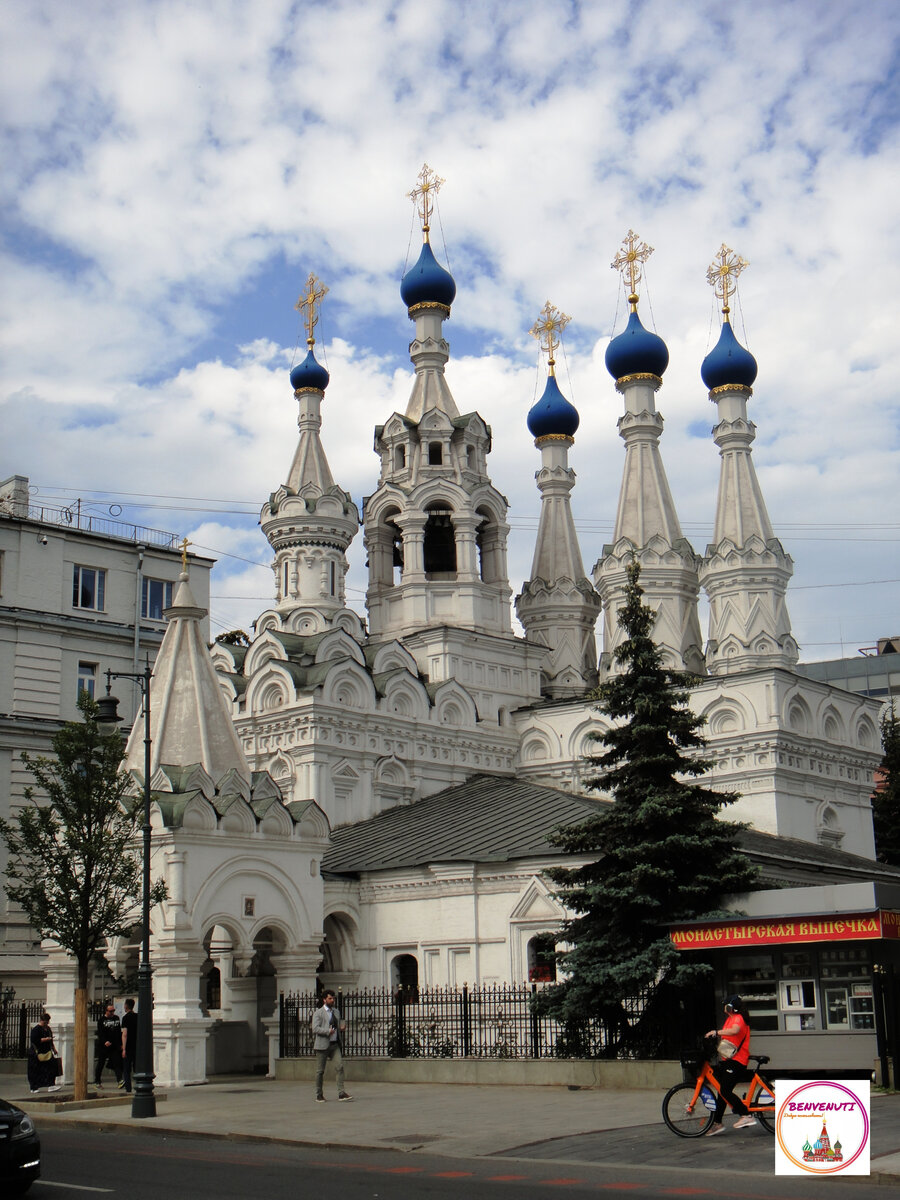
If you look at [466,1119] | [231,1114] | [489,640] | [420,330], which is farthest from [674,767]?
[420,330]

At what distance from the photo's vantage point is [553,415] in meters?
42.5

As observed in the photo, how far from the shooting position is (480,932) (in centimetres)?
2542

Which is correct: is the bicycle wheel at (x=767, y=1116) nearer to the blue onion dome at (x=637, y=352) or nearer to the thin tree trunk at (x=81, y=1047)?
the thin tree trunk at (x=81, y=1047)

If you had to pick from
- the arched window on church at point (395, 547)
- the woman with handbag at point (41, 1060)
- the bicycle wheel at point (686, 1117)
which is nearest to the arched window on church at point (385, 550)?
the arched window on church at point (395, 547)

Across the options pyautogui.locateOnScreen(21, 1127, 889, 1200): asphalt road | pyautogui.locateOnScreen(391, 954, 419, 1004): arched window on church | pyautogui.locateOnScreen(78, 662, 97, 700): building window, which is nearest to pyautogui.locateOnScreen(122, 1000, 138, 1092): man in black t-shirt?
pyautogui.locateOnScreen(21, 1127, 889, 1200): asphalt road

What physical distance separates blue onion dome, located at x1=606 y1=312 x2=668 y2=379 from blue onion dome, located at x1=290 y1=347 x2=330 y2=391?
862 cm

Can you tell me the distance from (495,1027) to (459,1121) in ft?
17.8

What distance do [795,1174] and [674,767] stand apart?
367 inches

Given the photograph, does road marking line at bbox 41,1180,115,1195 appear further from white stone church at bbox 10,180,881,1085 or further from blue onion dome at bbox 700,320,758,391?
blue onion dome at bbox 700,320,758,391

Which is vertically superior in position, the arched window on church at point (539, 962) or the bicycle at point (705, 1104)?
the arched window on church at point (539, 962)

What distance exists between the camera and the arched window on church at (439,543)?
121 ft

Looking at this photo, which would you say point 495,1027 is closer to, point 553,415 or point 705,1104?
point 705,1104

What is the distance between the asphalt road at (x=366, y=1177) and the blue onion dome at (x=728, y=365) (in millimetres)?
29533

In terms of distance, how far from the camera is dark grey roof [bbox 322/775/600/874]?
2608 cm
